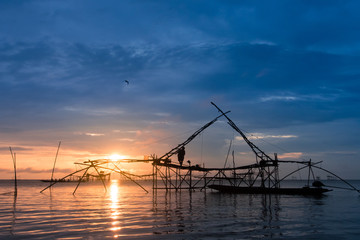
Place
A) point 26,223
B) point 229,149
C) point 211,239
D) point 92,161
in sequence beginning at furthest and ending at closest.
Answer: point 229,149 < point 92,161 < point 26,223 < point 211,239

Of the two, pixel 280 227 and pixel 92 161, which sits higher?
pixel 92 161

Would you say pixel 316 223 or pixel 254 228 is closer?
pixel 254 228

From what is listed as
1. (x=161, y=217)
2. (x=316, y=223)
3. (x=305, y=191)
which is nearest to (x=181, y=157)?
(x=305, y=191)

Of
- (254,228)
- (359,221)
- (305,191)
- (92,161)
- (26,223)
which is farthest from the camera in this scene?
(305,191)

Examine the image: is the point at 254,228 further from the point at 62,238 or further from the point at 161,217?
the point at 62,238

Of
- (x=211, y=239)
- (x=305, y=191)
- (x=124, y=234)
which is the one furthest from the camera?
(x=305, y=191)

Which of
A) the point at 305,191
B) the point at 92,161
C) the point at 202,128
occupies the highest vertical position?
the point at 202,128

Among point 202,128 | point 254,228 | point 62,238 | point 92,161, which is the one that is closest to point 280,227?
point 254,228

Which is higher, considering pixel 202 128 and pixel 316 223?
pixel 202 128

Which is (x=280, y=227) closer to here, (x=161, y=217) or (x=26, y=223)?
(x=161, y=217)

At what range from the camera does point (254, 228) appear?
1969 centimetres

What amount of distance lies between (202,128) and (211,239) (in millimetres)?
34902

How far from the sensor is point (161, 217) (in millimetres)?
24469

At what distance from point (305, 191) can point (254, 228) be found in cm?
4002
